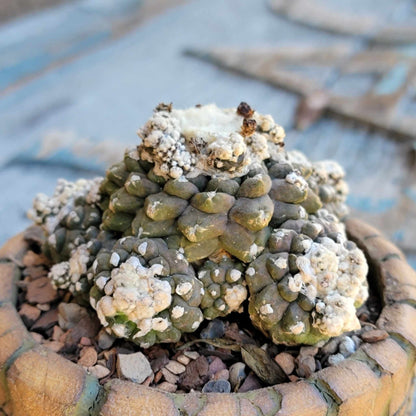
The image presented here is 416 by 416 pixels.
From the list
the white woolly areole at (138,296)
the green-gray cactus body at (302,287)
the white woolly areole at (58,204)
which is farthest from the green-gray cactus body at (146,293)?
the white woolly areole at (58,204)

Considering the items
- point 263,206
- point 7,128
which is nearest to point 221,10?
point 7,128

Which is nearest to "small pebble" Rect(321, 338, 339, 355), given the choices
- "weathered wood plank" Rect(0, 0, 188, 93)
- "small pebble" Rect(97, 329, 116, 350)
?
"small pebble" Rect(97, 329, 116, 350)

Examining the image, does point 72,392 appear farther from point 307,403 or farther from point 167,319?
point 307,403

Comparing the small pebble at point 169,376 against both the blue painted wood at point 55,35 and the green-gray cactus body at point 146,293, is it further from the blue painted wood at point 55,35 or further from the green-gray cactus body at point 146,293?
the blue painted wood at point 55,35

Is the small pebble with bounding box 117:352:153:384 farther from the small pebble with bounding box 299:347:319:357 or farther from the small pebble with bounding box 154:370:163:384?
the small pebble with bounding box 299:347:319:357

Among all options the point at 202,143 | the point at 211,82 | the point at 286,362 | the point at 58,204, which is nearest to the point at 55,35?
the point at 211,82

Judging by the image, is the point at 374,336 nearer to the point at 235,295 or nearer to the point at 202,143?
the point at 235,295
